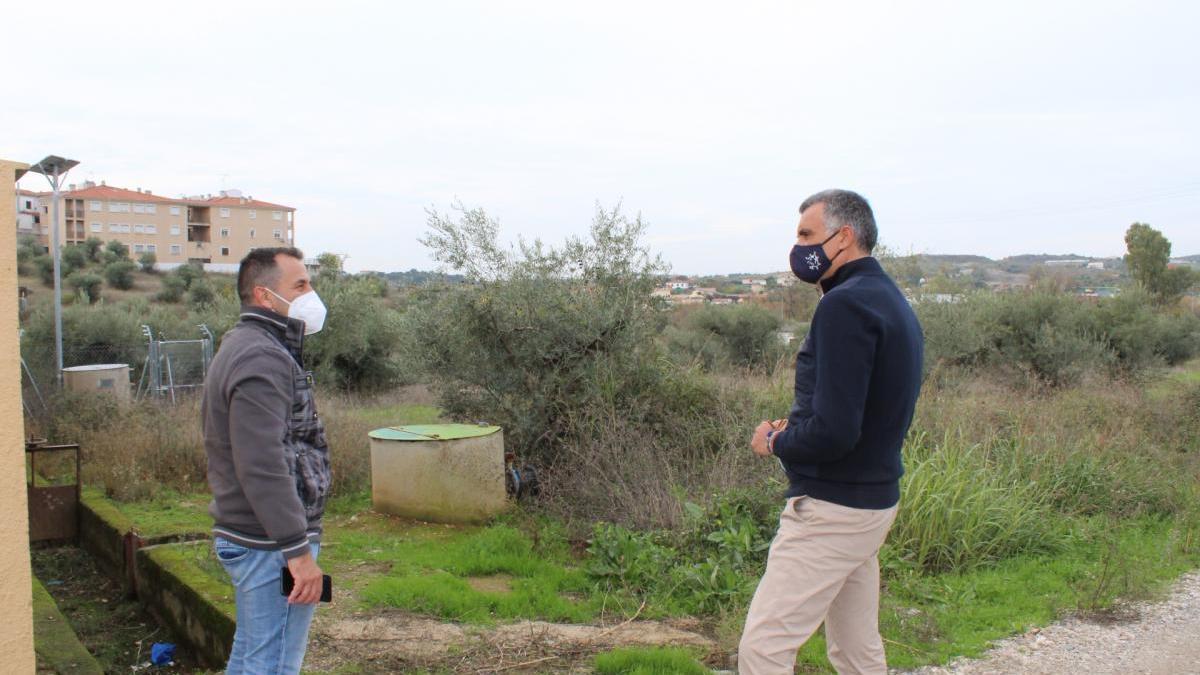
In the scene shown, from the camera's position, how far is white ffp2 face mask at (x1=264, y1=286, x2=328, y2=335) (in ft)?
10.8

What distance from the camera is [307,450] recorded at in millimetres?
3264

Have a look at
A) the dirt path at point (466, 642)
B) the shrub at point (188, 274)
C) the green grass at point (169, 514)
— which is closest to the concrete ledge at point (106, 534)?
the green grass at point (169, 514)

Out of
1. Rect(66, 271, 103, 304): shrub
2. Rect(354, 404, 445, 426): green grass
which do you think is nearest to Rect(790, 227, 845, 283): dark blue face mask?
Rect(354, 404, 445, 426): green grass

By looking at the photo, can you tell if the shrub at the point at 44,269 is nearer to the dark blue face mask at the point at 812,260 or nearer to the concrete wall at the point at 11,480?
the concrete wall at the point at 11,480

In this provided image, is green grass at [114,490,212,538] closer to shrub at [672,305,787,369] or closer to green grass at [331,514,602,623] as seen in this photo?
green grass at [331,514,602,623]

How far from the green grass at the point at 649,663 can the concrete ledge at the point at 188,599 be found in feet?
7.09

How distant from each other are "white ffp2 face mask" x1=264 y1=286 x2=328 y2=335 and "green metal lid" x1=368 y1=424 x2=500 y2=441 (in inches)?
186

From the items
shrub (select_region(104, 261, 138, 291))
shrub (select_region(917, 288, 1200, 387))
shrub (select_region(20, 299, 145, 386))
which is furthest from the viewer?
shrub (select_region(104, 261, 138, 291))

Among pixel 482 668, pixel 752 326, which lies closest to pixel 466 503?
pixel 482 668

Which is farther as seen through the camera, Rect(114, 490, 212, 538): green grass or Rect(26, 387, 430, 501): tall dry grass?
Rect(26, 387, 430, 501): tall dry grass

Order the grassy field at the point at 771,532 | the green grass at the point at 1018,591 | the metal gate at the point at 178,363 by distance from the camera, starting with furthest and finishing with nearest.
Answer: the metal gate at the point at 178,363
the grassy field at the point at 771,532
the green grass at the point at 1018,591

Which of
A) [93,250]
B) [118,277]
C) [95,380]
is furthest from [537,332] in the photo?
[93,250]

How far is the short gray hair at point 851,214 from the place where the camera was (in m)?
3.30

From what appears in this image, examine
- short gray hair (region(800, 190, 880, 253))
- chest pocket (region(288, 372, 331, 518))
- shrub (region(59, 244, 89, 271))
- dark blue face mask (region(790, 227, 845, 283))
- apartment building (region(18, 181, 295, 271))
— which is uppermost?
apartment building (region(18, 181, 295, 271))
